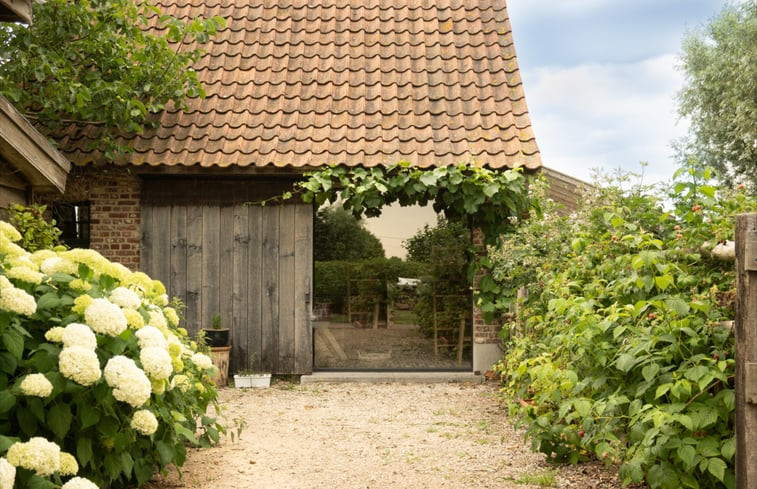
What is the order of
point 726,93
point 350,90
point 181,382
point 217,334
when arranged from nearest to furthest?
point 181,382 < point 217,334 < point 350,90 < point 726,93

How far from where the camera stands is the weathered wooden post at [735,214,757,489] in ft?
11.1

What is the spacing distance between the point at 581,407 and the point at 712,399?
73 centimetres

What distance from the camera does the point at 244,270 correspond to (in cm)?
873

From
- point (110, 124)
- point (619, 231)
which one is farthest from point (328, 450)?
point (110, 124)

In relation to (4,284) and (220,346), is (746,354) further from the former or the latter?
(220,346)

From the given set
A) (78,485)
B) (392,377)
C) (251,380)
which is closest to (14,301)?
(78,485)

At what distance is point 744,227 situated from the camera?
3430mm

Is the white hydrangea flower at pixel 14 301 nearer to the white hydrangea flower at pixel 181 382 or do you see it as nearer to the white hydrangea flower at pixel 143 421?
the white hydrangea flower at pixel 143 421

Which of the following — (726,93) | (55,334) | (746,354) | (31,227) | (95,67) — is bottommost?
(746,354)

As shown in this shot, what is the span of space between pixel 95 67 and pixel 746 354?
8.08 m

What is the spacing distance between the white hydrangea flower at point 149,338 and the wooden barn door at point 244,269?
4866mm

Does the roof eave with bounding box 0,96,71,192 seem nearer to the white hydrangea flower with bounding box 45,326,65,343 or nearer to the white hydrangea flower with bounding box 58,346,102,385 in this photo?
the white hydrangea flower with bounding box 45,326,65,343

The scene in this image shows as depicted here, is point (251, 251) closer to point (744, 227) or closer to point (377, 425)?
point (377, 425)

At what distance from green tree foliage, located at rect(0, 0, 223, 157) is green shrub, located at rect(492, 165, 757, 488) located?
533 cm
